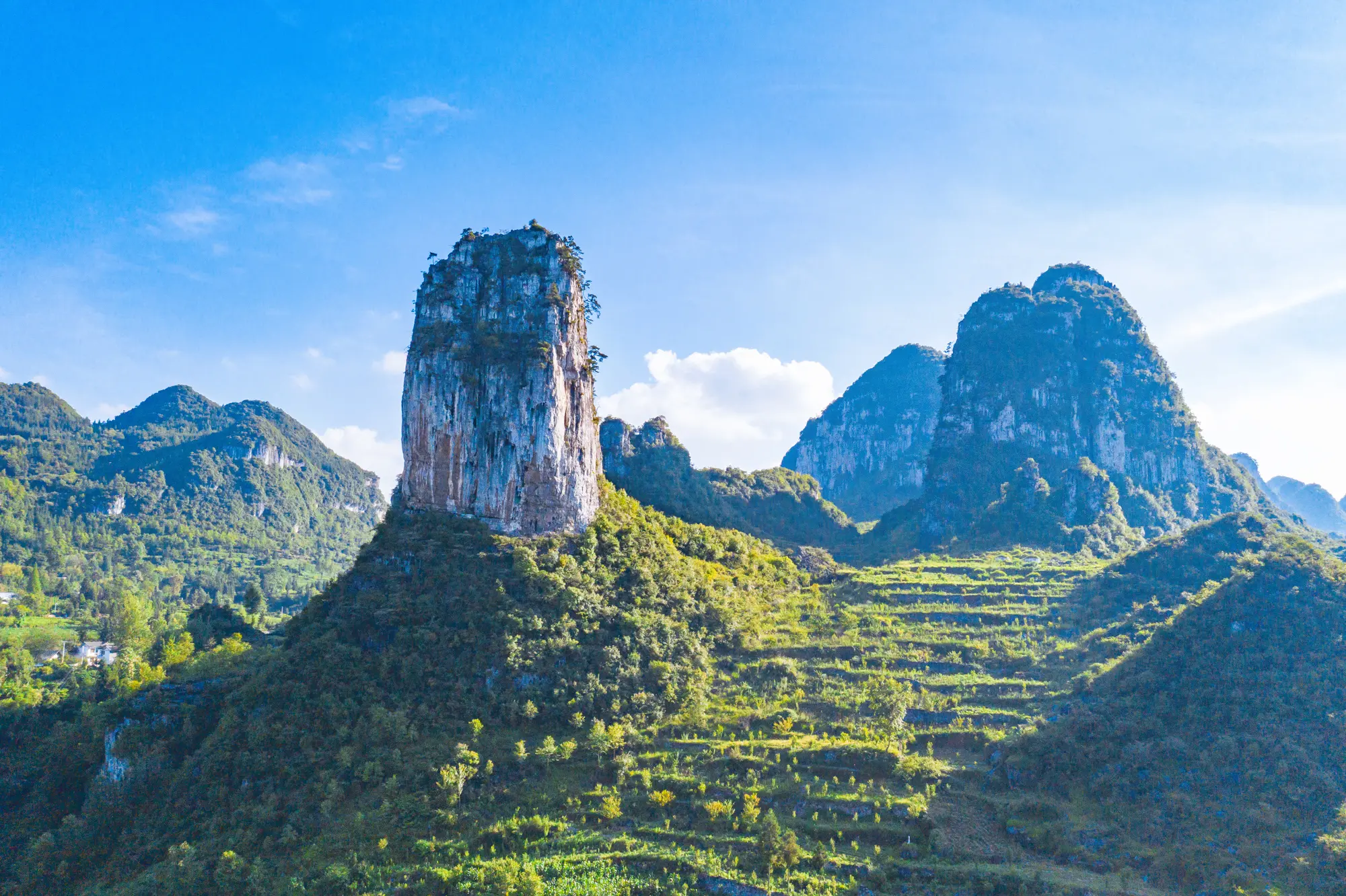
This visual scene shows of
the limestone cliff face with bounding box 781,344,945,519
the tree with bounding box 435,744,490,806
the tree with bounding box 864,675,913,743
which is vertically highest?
the limestone cliff face with bounding box 781,344,945,519

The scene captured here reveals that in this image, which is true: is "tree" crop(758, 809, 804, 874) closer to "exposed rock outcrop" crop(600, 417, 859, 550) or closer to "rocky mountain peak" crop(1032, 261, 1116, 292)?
"exposed rock outcrop" crop(600, 417, 859, 550)

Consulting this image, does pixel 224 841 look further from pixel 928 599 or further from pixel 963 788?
pixel 928 599

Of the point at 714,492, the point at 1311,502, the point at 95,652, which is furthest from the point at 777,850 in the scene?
the point at 1311,502

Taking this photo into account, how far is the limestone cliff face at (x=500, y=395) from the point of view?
5000cm

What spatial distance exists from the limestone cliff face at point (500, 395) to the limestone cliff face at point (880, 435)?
338 feet

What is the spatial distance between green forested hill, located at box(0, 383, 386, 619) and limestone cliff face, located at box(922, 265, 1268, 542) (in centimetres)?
10134

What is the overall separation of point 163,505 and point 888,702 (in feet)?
523

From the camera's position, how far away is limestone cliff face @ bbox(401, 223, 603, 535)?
1969 inches

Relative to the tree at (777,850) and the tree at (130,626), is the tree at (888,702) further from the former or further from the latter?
the tree at (130,626)

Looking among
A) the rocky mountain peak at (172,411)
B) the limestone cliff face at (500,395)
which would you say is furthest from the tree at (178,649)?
the rocky mountain peak at (172,411)

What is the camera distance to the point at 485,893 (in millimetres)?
31109

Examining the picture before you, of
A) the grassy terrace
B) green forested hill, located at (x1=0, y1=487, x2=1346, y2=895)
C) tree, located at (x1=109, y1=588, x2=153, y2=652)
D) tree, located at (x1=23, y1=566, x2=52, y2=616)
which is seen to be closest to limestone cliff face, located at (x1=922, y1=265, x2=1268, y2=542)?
green forested hill, located at (x1=0, y1=487, x2=1346, y2=895)

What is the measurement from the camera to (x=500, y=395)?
50125 mm

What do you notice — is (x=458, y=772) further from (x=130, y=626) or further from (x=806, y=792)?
(x=130, y=626)
